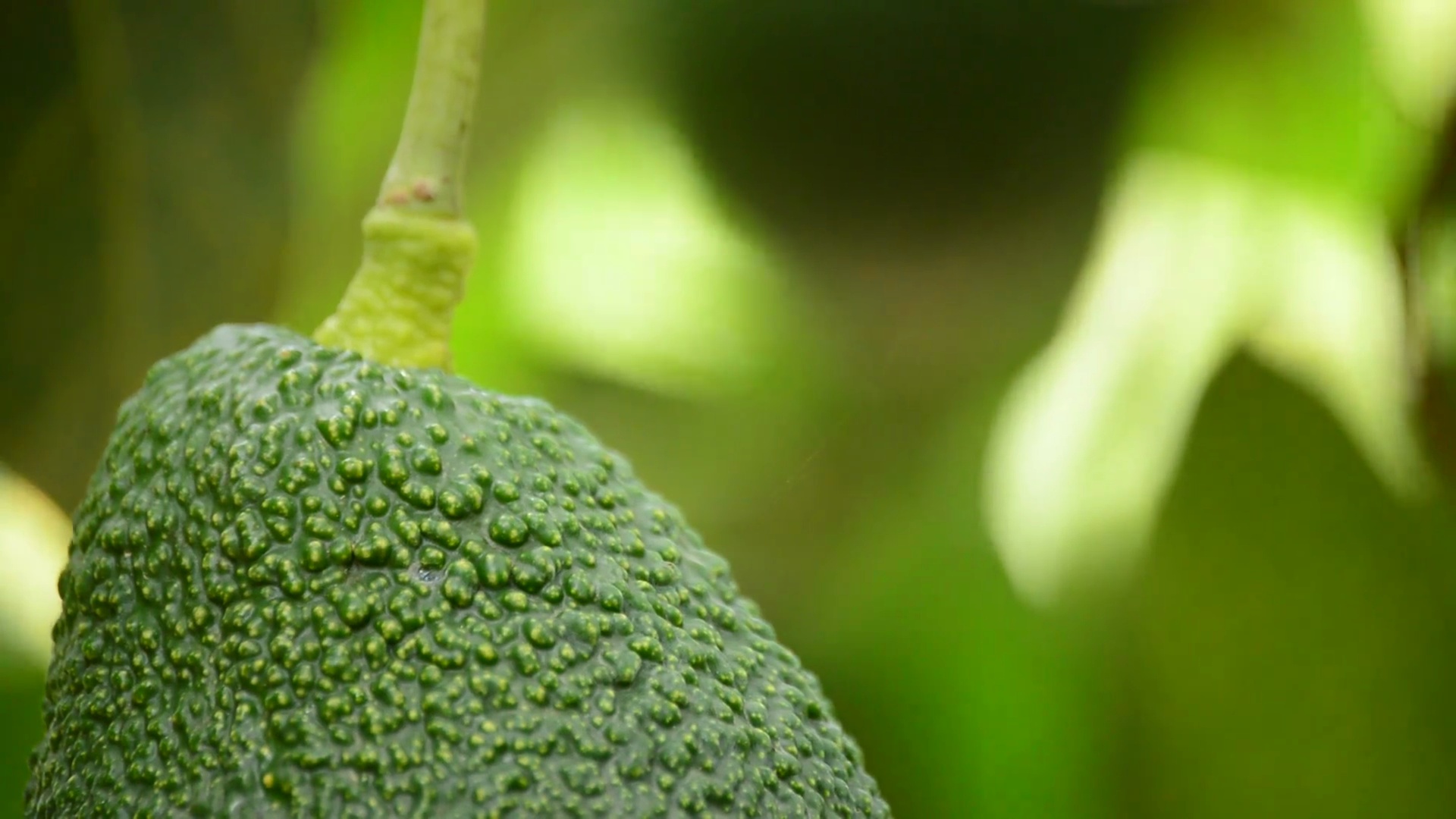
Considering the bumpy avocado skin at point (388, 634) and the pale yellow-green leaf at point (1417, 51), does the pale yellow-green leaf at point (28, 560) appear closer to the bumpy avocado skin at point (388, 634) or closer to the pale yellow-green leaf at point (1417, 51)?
the bumpy avocado skin at point (388, 634)

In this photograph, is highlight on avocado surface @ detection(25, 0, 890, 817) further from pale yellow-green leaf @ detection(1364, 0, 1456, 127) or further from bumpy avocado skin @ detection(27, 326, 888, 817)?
pale yellow-green leaf @ detection(1364, 0, 1456, 127)

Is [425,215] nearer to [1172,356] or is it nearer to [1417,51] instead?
[1172,356]

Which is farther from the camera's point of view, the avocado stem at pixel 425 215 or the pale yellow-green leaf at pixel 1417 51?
the pale yellow-green leaf at pixel 1417 51

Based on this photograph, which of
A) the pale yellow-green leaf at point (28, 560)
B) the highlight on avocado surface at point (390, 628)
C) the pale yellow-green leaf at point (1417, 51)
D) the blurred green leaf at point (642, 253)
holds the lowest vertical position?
the pale yellow-green leaf at point (28, 560)

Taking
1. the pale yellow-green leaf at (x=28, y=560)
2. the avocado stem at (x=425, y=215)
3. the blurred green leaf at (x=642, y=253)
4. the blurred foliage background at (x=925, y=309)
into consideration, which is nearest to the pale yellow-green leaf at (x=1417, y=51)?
the blurred foliage background at (x=925, y=309)

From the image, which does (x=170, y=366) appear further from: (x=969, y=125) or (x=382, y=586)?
(x=969, y=125)

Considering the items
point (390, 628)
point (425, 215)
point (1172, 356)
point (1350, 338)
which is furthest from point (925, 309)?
point (390, 628)

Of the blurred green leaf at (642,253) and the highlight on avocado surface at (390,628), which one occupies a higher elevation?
the blurred green leaf at (642,253)
